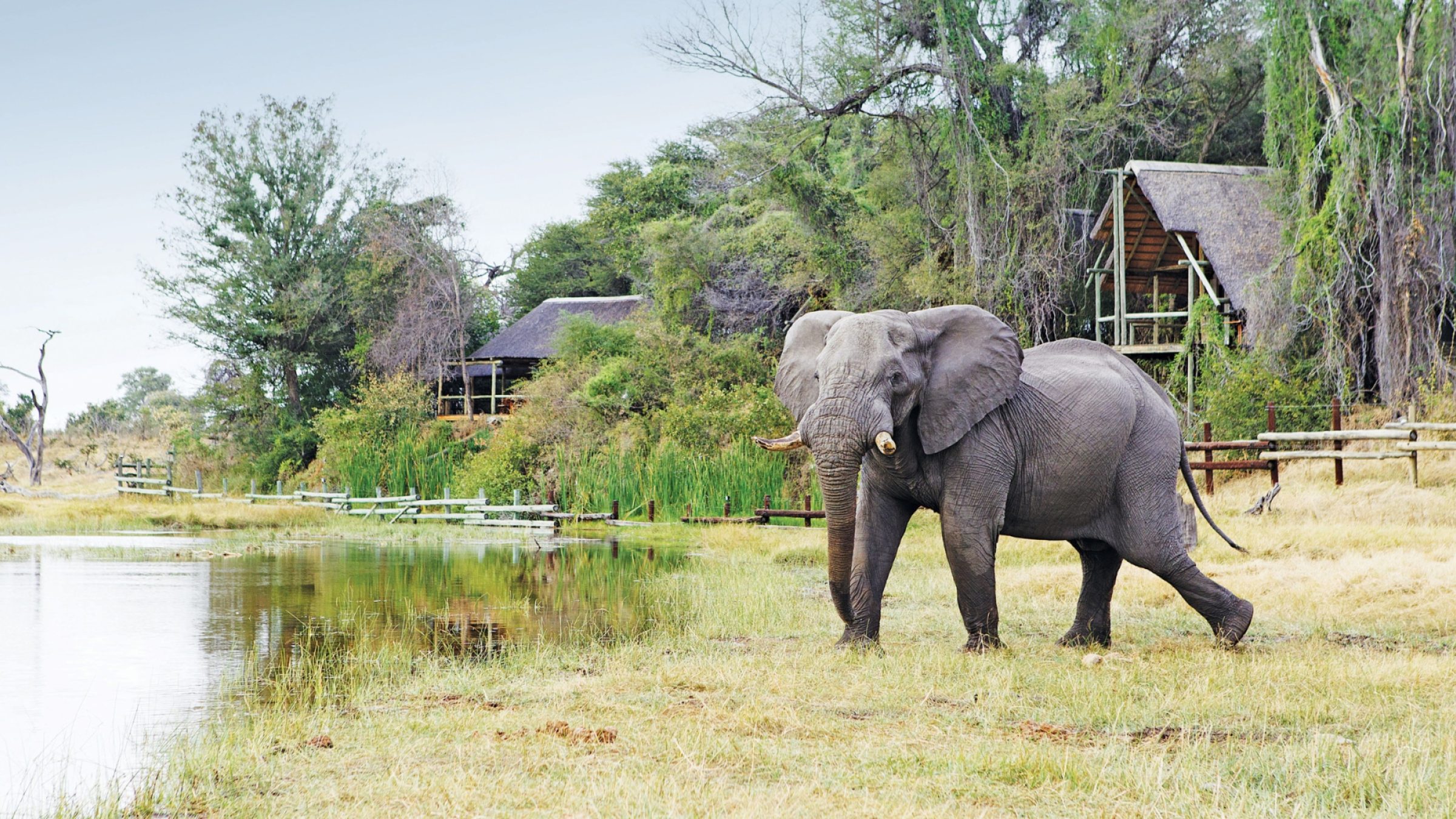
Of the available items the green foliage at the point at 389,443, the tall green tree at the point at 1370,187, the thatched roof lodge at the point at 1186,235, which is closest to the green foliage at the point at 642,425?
the green foliage at the point at 389,443

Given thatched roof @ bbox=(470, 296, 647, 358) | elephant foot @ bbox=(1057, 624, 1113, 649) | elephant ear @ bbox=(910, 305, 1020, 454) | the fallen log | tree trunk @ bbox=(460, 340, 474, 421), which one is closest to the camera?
elephant ear @ bbox=(910, 305, 1020, 454)

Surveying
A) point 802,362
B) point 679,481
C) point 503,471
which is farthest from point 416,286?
point 802,362

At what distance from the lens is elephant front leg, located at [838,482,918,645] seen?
8148mm

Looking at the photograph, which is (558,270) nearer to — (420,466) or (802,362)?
(420,466)

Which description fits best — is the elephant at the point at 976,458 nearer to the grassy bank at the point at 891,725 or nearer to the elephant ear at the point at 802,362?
the elephant ear at the point at 802,362

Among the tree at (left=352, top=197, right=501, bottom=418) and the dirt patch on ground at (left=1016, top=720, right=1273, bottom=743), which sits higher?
the tree at (left=352, top=197, right=501, bottom=418)

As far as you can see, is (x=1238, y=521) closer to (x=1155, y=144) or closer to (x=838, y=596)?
(x=838, y=596)

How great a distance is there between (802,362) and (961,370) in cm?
99

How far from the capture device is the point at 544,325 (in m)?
42.6

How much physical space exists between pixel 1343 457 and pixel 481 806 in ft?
56.1

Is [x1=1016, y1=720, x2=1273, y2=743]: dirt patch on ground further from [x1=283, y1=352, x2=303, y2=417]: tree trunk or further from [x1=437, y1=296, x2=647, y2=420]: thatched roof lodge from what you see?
[x1=283, y1=352, x2=303, y2=417]: tree trunk

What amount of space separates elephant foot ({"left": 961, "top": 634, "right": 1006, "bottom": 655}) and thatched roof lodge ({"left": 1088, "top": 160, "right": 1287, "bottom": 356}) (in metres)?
16.3

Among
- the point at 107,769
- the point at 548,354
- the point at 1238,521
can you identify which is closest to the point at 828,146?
the point at 548,354

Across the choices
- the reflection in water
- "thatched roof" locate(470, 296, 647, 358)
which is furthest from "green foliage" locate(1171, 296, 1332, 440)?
"thatched roof" locate(470, 296, 647, 358)
